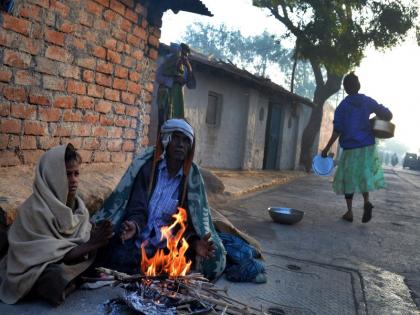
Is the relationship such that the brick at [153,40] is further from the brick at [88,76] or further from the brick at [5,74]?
the brick at [5,74]

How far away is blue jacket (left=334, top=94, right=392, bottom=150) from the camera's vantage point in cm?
643

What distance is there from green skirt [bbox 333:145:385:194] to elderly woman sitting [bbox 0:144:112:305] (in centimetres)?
472

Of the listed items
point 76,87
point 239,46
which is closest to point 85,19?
point 76,87

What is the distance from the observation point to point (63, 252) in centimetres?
275

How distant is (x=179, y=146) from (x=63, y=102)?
158 centimetres

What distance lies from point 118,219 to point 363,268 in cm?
260

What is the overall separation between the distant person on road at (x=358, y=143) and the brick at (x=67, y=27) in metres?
4.26

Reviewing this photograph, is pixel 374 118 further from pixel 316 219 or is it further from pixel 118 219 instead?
pixel 118 219

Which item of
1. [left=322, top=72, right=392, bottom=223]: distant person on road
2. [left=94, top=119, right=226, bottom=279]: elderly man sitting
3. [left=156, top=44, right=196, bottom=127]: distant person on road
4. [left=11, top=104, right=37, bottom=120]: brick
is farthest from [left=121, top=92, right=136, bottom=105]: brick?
[left=322, top=72, right=392, bottom=223]: distant person on road

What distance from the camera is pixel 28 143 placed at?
150 inches

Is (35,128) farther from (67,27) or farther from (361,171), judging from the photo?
(361,171)

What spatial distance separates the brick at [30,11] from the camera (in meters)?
3.57

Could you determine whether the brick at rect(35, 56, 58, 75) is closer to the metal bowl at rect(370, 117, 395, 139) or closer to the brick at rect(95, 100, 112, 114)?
the brick at rect(95, 100, 112, 114)

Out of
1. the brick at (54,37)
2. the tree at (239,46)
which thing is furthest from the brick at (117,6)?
the tree at (239,46)
